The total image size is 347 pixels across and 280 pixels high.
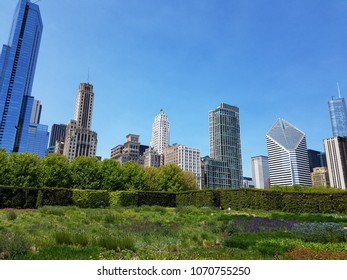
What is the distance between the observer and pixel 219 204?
127 feet

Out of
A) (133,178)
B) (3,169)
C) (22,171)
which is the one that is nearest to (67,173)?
(22,171)

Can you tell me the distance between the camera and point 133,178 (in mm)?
57312

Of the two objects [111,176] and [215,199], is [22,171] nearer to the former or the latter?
[111,176]

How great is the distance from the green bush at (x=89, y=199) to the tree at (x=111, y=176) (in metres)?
15.8

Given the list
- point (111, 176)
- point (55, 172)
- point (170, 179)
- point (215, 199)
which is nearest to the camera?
point (215, 199)

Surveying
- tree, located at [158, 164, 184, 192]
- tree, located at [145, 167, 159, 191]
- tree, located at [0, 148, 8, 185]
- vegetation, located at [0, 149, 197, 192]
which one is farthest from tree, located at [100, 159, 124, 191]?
tree, located at [0, 148, 8, 185]

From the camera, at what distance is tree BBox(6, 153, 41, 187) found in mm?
46312

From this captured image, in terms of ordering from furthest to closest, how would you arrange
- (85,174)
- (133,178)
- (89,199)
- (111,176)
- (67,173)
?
(133,178) → (111,176) → (85,174) → (67,173) → (89,199)

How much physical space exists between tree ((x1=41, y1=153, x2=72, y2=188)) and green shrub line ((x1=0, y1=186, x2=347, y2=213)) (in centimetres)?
1502

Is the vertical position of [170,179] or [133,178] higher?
[170,179]

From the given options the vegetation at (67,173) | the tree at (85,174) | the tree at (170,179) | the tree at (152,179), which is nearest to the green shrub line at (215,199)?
the vegetation at (67,173)

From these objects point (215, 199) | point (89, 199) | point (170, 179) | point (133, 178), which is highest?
point (170, 179)

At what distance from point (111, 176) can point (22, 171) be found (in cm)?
1512
